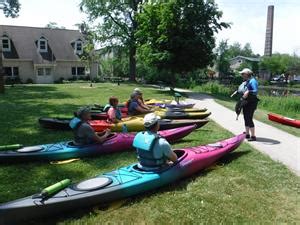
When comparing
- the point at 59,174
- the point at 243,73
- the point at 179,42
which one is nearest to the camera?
the point at 59,174

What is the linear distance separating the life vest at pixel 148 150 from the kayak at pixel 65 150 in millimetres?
1958

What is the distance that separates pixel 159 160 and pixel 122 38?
3412cm

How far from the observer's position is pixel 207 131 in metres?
10.1

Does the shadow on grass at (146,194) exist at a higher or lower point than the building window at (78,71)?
lower

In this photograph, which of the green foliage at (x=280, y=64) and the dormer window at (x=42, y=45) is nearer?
the dormer window at (x=42, y=45)

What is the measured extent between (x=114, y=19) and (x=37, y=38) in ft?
33.6

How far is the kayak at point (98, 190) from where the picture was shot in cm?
430

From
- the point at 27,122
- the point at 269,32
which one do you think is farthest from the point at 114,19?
the point at 269,32

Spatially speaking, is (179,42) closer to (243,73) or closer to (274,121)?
(274,121)

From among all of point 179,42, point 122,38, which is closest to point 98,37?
point 122,38

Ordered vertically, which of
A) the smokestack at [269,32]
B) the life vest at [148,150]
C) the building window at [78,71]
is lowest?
the life vest at [148,150]

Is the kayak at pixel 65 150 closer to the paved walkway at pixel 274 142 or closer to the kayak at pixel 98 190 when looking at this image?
the kayak at pixel 98 190

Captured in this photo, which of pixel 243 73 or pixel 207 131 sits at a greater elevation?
pixel 243 73

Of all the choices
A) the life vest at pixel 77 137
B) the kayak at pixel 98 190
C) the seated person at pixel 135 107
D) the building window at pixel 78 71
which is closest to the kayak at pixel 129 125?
the seated person at pixel 135 107
